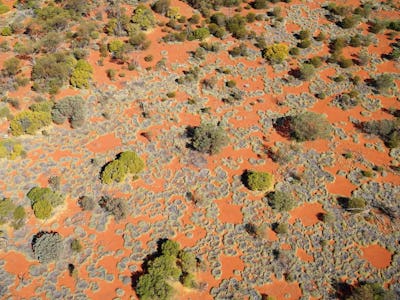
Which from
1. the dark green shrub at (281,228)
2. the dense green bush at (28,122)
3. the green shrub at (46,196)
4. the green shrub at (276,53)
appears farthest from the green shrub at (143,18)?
the dark green shrub at (281,228)

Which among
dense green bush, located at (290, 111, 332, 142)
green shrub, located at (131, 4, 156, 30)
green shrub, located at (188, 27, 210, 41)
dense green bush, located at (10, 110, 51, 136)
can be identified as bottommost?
dense green bush, located at (10, 110, 51, 136)

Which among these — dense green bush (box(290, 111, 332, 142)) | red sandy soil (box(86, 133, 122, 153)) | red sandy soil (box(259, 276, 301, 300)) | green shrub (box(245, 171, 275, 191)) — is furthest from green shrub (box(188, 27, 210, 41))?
red sandy soil (box(259, 276, 301, 300))

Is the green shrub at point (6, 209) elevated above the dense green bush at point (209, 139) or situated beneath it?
situated beneath

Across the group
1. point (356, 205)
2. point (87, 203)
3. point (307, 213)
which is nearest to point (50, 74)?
point (87, 203)

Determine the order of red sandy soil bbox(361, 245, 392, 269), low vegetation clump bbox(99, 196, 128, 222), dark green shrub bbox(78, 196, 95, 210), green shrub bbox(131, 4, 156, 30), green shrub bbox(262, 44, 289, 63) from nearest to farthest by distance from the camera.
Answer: red sandy soil bbox(361, 245, 392, 269) < low vegetation clump bbox(99, 196, 128, 222) < dark green shrub bbox(78, 196, 95, 210) < green shrub bbox(262, 44, 289, 63) < green shrub bbox(131, 4, 156, 30)

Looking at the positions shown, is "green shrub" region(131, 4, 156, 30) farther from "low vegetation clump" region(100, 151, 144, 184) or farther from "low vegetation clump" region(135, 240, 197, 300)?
"low vegetation clump" region(135, 240, 197, 300)

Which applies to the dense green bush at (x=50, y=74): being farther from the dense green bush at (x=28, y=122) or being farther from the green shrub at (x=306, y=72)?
the green shrub at (x=306, y=72)

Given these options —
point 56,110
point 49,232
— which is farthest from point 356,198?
point 56,110
